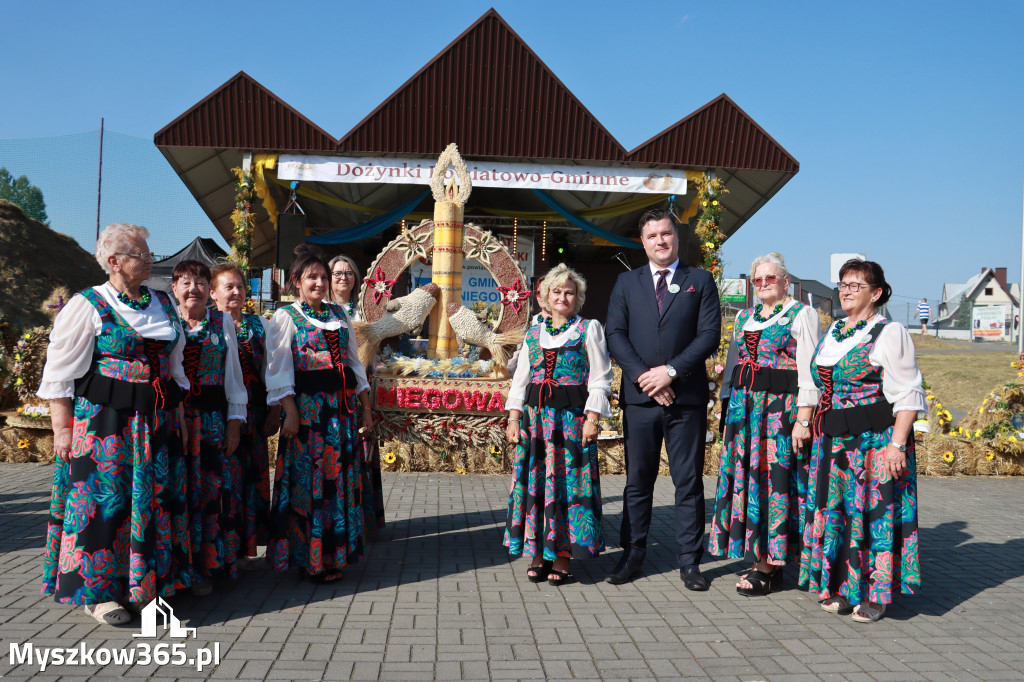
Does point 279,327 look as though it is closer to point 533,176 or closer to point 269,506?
point 269,506

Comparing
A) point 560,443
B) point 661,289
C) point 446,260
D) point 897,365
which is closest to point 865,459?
point 897,365

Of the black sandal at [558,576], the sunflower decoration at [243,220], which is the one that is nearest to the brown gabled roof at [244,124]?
the sunflower decoration at [243,220]

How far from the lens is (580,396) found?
12.8 feet

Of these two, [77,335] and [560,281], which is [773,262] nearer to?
[560,281]

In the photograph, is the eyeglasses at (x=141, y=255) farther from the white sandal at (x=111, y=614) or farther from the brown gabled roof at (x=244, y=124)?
the brown gabled roof at (x=244, y=124)

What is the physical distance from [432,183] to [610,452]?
3635 mm

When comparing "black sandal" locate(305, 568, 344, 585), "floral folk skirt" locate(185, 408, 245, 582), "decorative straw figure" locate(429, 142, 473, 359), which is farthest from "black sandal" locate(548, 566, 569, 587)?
"decorative straw figure" locate(429, 142, 473, 359)

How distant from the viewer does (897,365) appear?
334 cm

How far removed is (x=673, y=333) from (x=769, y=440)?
77 cm

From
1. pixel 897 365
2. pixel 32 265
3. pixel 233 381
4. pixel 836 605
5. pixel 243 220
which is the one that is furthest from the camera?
pixel 32 265

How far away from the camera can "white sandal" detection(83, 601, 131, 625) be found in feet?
10.1

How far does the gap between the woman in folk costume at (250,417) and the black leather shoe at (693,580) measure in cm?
235

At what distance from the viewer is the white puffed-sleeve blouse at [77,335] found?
2975 millimetres

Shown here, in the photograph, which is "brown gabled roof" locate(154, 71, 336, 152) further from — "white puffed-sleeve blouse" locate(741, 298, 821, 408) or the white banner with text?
"white puffed-sleeve blouse" locate(741, 298, 821, 408)
